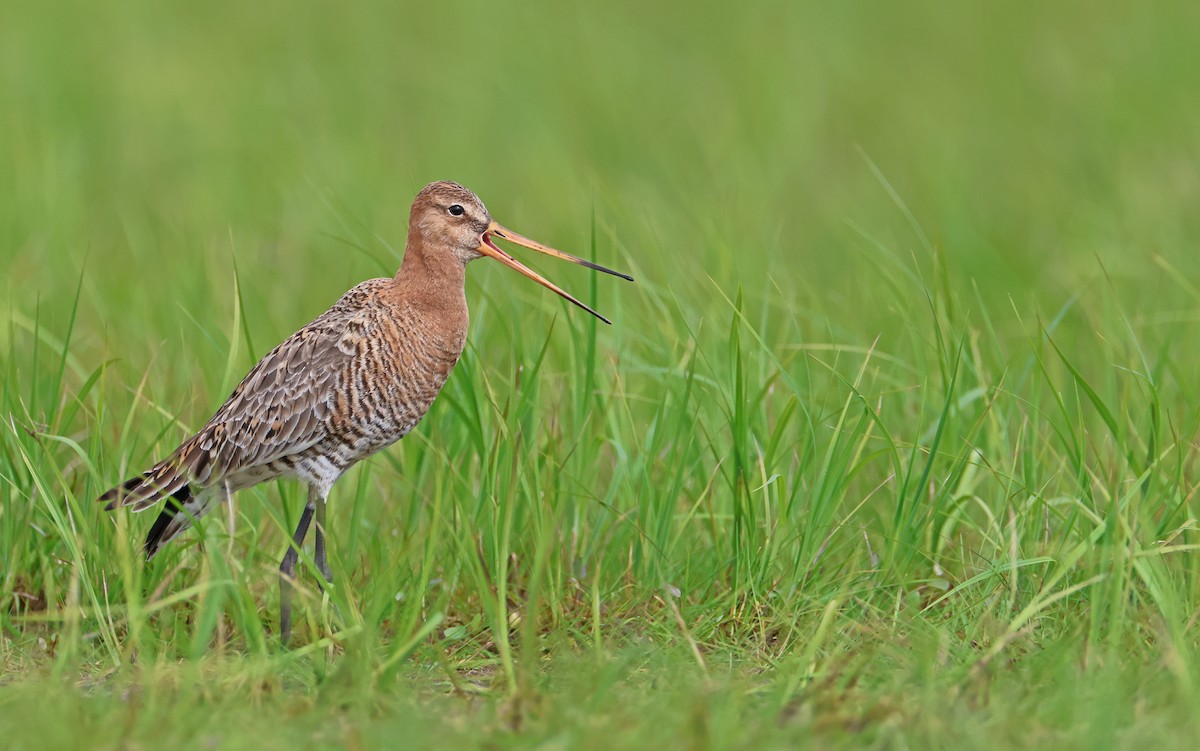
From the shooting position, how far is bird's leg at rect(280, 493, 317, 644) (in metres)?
5.61

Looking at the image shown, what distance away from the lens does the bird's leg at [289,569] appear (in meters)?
5.61

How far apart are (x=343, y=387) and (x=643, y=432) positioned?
5.89 feet

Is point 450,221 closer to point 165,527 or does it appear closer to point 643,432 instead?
point 165,527

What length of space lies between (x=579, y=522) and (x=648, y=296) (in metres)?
1.73

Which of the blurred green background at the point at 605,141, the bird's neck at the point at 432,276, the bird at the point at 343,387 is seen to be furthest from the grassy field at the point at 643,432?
the bird's neck at the point at 432,276

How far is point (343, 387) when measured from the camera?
18.7ft

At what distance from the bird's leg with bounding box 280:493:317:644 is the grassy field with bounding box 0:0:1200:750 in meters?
0.07

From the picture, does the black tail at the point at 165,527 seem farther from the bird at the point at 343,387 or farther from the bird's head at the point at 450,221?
the bird's head at the point at 450,221

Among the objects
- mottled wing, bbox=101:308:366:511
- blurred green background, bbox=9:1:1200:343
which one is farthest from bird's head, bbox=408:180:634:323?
blurred green background, bbox=9:1:1200:343

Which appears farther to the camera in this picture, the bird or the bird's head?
the bird's head

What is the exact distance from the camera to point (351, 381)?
5699 millimetres

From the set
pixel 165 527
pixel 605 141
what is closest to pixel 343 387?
pixel 165 527

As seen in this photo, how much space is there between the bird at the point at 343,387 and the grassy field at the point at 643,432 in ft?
0.79

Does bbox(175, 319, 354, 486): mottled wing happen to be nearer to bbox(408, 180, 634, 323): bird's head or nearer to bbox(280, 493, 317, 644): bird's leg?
bbox(280, 493, 317, 644): bird's leg
